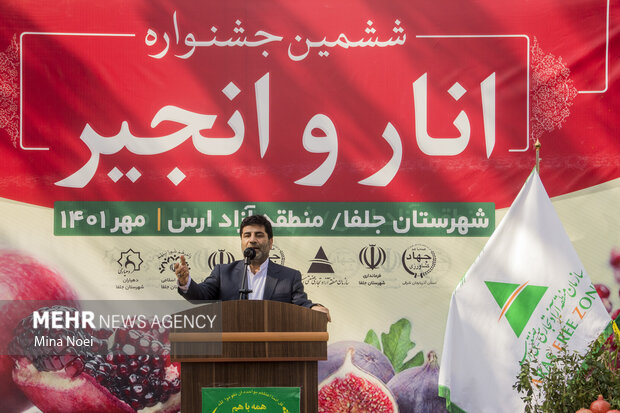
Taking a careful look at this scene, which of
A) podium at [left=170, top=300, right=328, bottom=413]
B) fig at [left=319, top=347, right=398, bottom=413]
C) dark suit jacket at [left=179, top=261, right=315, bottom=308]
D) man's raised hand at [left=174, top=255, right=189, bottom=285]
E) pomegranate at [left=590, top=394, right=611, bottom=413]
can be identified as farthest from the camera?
fig at [left=319, top=347, right=398, bottom=413]

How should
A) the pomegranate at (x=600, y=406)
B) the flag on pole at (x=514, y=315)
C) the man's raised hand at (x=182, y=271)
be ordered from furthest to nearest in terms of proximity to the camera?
the flag on pole at (x=514, y=315) → the man's raised hand at (x=182, y=271) → the pomegranate at (x=600, y=406)

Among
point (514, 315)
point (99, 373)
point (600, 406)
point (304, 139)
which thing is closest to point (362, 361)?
point (514, 315)

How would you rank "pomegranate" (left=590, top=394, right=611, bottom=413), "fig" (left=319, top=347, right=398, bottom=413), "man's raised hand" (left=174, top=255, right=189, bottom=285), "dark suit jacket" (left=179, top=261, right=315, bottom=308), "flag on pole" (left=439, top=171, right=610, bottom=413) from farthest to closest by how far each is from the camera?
"fig" (left=319, top=347, right=398, bottom=413) < "flag on pole" (left=439, top=171, right=610, bottom=413) < "dark suit jacket" (left=179, top=261, right=315, bottom=308) < "man's raised hand" (left=174, top=255, right=189, bottom=285) < "pomegranate" (left=590, top=394, right=611, bottom=413)

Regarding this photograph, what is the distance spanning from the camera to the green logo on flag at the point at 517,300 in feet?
11.6

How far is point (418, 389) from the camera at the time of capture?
3861mm

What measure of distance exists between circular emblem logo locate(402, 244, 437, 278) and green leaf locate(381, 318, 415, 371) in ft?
0.82

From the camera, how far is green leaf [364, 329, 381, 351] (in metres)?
3.86

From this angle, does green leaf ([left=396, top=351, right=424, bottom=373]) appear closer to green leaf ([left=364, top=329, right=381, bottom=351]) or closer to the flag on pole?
green leaf ([left=364, top=329, right=381, bottom=351])

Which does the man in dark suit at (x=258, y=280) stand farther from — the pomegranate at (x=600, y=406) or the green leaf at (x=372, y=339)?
the pomegranate at (x=600, y=406)

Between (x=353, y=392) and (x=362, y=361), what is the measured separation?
160 millimetres

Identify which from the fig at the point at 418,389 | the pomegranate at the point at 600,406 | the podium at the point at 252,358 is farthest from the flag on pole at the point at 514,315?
the podium at the point at 252,358

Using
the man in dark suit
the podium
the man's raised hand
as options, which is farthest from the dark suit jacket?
the podium

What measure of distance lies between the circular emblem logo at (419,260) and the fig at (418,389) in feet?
1.51

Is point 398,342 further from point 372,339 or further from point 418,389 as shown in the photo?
point 418,389
